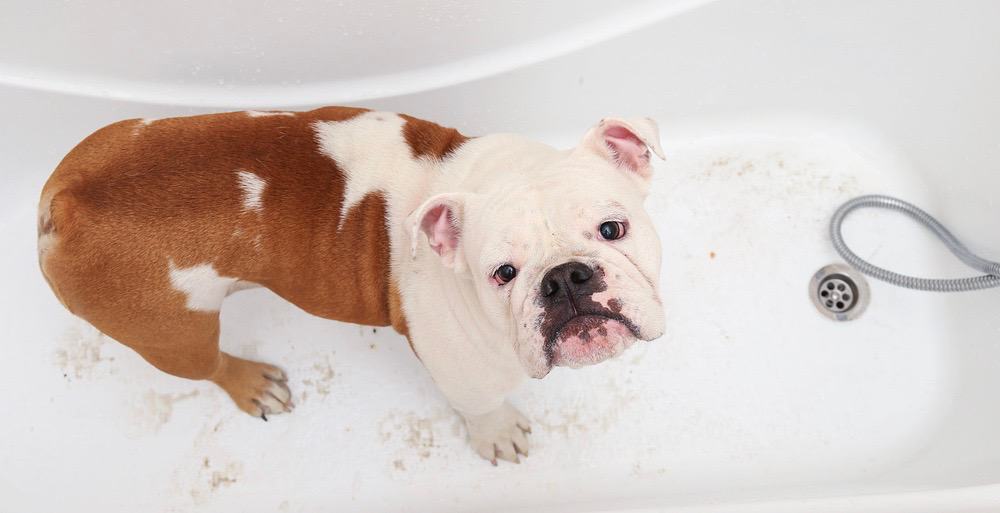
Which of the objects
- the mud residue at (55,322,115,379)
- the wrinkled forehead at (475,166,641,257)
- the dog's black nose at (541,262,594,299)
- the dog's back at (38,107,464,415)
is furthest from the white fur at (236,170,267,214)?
the mud residue at (55,322,115,379)

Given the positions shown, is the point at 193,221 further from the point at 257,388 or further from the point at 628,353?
the point at 628,353

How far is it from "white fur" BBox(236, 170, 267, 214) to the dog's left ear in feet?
2.29

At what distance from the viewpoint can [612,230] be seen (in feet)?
4.57

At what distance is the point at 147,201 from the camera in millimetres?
1480

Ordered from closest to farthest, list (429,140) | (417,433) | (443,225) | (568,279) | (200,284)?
(568,279)
(443,225)
(200,284)
(429,140)
(417,433)

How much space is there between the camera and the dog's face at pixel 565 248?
51.8 inches

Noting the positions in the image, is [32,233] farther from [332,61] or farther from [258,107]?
[332,61]

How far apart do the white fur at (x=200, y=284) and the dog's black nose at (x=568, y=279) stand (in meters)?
0.77

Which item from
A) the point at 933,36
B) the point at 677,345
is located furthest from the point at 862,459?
the point at 933,36

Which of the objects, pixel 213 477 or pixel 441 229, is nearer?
pixel 441 229

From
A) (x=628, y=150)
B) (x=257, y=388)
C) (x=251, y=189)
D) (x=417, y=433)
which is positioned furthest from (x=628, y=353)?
(x=251, y=189)

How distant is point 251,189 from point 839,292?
6.01 ft

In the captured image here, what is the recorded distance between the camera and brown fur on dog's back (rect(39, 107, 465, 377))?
147 centimetres

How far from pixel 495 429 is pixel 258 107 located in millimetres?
1224
